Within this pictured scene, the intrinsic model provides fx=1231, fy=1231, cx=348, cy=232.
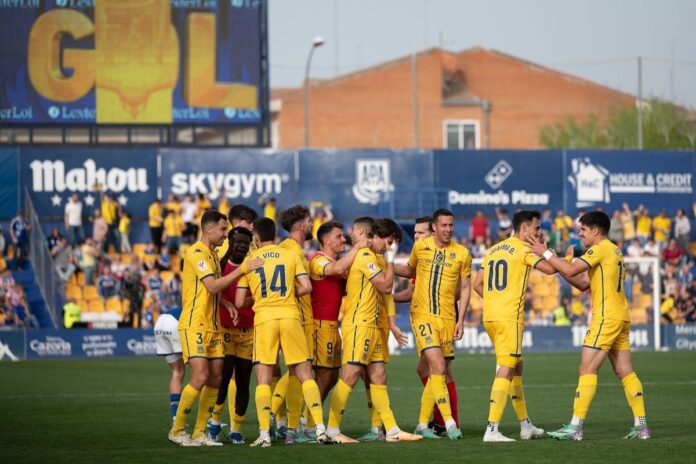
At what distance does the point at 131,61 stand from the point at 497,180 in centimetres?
1277

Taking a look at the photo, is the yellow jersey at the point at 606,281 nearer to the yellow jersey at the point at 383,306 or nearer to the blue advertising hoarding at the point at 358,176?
the yellow jersey at the point at 383,306

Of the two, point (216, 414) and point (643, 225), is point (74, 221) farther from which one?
point (216, 414)

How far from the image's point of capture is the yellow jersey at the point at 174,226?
36812 mm

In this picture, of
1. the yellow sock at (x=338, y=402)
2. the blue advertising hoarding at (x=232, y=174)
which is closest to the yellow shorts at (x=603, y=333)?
the yellow sock at (x=338, y=402)

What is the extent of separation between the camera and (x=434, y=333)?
1391 cm

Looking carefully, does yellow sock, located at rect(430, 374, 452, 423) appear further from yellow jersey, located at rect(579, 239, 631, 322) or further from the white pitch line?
the white pitch line

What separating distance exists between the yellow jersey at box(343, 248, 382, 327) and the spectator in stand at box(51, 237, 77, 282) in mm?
23193

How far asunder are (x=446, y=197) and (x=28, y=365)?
636 inches

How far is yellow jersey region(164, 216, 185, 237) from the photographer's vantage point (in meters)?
36.8

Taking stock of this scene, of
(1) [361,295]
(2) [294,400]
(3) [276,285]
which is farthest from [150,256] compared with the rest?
(3) [276,285]

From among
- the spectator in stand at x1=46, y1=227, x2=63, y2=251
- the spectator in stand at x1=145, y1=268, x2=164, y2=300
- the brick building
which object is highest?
the brick building

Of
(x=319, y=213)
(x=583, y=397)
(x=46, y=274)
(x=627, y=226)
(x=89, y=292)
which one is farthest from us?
(x=627, y=226)

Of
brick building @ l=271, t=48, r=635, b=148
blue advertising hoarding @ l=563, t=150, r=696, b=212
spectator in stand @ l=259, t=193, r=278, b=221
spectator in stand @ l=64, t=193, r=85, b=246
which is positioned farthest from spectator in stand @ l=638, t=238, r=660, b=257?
brick building @ l=271, t=48, r=635, b=148

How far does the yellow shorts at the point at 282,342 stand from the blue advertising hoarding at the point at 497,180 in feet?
91.2
